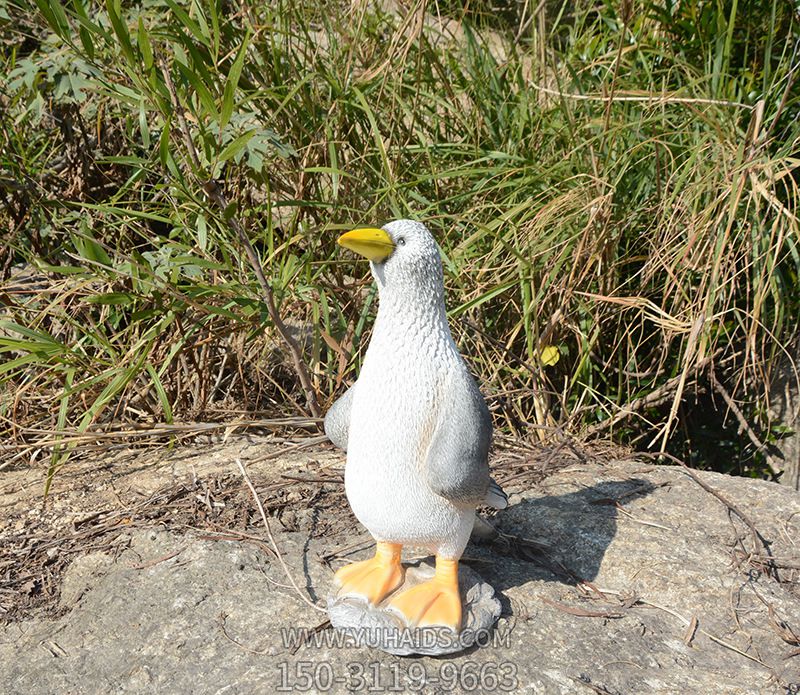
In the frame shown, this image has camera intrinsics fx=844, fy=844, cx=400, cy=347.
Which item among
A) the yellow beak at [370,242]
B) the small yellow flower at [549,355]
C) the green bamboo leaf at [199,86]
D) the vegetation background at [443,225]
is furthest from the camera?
the small yellow flower at [549,355]

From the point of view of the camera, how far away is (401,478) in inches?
55.4

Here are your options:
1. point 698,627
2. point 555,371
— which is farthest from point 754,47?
point 698,627

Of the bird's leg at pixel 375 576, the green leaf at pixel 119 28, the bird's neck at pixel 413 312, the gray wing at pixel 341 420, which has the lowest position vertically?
the bird's leg at pixel 375 576

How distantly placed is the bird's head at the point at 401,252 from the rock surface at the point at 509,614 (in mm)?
632

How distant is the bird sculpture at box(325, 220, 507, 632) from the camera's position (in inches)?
54.1

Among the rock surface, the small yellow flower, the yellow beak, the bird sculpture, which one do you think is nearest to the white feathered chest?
the bird sculpture

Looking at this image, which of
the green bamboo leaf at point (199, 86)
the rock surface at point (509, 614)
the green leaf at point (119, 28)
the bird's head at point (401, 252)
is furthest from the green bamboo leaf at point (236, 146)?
the rock surface at point (509, 614)

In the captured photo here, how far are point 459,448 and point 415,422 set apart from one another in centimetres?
8

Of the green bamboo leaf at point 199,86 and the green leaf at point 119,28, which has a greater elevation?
the green leaf at point 119,28

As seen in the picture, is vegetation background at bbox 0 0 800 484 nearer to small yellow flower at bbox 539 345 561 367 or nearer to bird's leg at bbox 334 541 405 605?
small yellow flower at bbox 539 345 561 367

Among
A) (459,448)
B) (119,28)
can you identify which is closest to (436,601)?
(459,448)

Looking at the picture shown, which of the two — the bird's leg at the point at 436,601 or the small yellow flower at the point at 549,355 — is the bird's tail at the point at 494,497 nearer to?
the bird's leg at the point at 436,601

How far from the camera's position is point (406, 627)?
1.42 m

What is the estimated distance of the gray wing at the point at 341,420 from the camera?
5.20 feet
